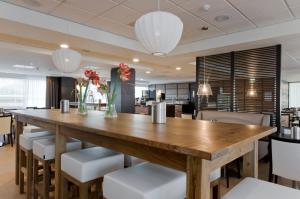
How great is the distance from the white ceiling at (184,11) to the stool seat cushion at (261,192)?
2362mm

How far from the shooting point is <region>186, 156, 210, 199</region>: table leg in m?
0.96

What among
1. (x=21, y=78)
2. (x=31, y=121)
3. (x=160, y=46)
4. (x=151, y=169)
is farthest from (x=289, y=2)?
(x=21, y=78)

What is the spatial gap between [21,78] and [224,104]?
9788 millimetres

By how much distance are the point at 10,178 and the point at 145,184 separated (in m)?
3.03

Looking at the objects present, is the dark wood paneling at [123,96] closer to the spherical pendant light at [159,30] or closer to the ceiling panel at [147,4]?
the ceiling panel at [147,4]

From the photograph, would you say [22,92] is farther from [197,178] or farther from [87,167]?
[197,178]

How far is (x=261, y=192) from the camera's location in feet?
4.02

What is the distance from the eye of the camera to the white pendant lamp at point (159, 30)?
1658mm

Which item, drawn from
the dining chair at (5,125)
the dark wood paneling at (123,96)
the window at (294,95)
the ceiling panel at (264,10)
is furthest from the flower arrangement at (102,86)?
the window at (294,95)

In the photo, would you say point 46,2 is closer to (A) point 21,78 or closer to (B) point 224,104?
(B) point 224,104

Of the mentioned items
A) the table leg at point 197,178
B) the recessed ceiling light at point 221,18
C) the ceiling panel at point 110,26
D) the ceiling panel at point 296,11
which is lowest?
Answer: the table leg at point 197,178

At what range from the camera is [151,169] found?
1479mm

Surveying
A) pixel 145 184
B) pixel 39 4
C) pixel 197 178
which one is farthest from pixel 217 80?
pixel 197 178

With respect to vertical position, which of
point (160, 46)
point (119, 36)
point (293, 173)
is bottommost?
point (293, 173)
